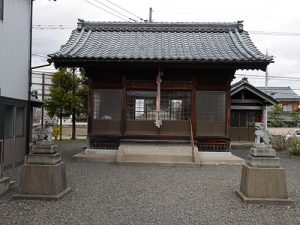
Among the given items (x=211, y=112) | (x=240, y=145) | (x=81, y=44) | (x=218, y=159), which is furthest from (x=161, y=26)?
(x=240, y=145)

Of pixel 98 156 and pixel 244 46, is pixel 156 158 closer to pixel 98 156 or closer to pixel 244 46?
pixel 98 156

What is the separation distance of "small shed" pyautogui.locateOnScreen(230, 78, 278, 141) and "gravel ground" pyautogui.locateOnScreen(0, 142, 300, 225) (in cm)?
1278

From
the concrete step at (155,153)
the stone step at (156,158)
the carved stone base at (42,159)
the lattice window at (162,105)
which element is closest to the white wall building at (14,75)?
the carved stone base at (42,159)

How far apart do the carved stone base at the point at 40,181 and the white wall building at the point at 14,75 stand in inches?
136

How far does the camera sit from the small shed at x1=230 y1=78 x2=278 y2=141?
76.4 feet

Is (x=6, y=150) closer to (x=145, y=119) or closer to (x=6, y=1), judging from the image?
(x=6, y=1)

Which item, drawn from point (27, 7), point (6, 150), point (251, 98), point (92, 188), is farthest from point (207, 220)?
point (251, 98)

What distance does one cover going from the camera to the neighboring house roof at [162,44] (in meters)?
13.2

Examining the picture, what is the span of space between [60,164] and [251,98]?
723 inches

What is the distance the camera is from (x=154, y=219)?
6.14 meters

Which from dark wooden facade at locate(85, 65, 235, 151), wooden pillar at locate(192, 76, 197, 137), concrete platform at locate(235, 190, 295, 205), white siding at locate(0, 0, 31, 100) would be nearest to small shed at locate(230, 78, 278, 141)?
dark wooden facade at locate(85, 65, 235, 151)

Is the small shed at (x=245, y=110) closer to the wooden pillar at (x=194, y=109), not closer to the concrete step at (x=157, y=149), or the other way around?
the wooden pillar at (x=194, y=109)

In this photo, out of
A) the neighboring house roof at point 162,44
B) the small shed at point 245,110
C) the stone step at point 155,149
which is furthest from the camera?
the small shed at point 245,110

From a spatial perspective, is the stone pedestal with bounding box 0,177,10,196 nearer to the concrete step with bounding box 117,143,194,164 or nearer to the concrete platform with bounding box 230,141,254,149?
the concrete step with bounding box 117,143,194,164
